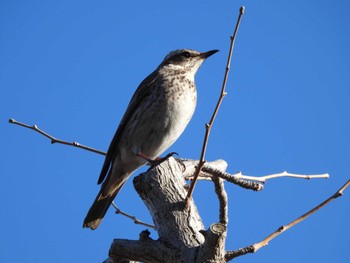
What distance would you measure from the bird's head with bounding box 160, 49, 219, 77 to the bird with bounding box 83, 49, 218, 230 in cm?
12

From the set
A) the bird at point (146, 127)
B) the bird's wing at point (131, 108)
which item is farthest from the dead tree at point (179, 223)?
the bird's wing at point (131, 108)

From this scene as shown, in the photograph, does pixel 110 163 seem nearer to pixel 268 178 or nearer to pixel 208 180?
pixel 208 180

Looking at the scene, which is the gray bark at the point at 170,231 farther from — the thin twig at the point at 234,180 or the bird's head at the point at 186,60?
the bird's head at the point at 186,60

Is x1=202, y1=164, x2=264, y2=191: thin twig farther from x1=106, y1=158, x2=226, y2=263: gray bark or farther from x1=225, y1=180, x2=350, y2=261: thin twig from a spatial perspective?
x1=225, y1=180, x2=350, y2=261: thin twig

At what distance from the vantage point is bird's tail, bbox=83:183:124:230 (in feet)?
17.7

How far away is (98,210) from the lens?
5.51 meters

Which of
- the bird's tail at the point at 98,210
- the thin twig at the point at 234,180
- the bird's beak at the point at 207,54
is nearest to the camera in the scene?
the thin twig at the point at 234,180

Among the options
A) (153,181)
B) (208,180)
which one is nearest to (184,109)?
(208,180)

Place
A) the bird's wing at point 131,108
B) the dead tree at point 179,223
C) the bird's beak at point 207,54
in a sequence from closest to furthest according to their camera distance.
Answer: the dead tree at point 179,223 < the bird's wing at point 131,108 < the bird's beak at point 207,54

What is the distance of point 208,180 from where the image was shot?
4.92 meters

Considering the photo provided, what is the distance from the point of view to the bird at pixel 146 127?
221 inches

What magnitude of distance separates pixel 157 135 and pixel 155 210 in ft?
6.31

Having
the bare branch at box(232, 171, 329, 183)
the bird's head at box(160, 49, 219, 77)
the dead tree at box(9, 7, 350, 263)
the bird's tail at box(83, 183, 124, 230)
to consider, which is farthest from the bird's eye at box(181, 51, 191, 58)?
the dead tree at box(9, 7, 350, 263)

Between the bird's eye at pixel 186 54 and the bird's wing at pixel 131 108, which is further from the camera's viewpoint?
the bird's eye at pixel 186 54
